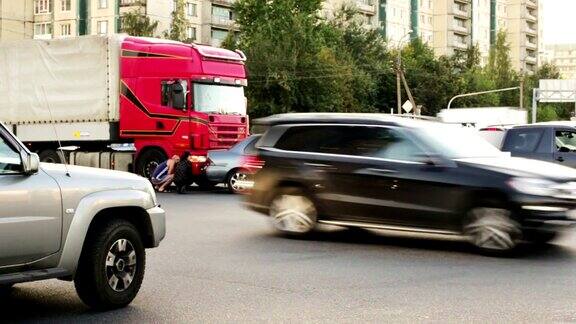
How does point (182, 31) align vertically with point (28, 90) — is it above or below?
above

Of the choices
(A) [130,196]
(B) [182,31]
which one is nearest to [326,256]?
(A) [130,196]

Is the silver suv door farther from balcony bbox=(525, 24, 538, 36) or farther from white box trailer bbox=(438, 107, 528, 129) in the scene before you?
balcony bbox=(525, 24, 538, 36)

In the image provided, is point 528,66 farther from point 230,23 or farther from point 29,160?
point 29,160

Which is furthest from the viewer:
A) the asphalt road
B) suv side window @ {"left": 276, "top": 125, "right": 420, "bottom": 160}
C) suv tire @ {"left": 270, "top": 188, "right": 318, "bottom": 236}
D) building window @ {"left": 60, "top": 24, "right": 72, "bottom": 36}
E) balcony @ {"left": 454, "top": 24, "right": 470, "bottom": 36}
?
balcony @ {"left": 454, "top": 24, "right": 470, "bottom": 36}

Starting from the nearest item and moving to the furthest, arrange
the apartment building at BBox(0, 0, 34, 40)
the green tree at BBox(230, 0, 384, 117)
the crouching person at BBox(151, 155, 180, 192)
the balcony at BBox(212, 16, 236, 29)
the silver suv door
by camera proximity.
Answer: the silver suv door < the crouching person at BBox(151, 155, 180, 192) < the green tree at BBox(230, 0, 384, 117) < the apartment building at BBox(0, 0, 34, 40) < the balcony at BBox(212, 16, 236, 29)

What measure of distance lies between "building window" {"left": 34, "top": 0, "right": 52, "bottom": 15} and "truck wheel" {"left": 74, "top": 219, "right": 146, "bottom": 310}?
7053 centimetres

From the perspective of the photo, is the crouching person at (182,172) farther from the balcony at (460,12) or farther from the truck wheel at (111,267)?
the balcony at (460,12)

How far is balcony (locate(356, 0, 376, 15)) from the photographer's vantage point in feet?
313

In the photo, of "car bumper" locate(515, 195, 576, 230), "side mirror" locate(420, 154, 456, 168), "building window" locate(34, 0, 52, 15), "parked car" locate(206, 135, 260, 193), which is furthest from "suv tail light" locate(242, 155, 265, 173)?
"building window" locate(34, 0, 52, 15)

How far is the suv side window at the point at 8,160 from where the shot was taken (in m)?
5.89

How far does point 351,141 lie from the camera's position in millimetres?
11172

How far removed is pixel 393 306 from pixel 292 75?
4957cm

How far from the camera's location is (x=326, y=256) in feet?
32.8

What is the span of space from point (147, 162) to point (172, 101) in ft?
6.53
